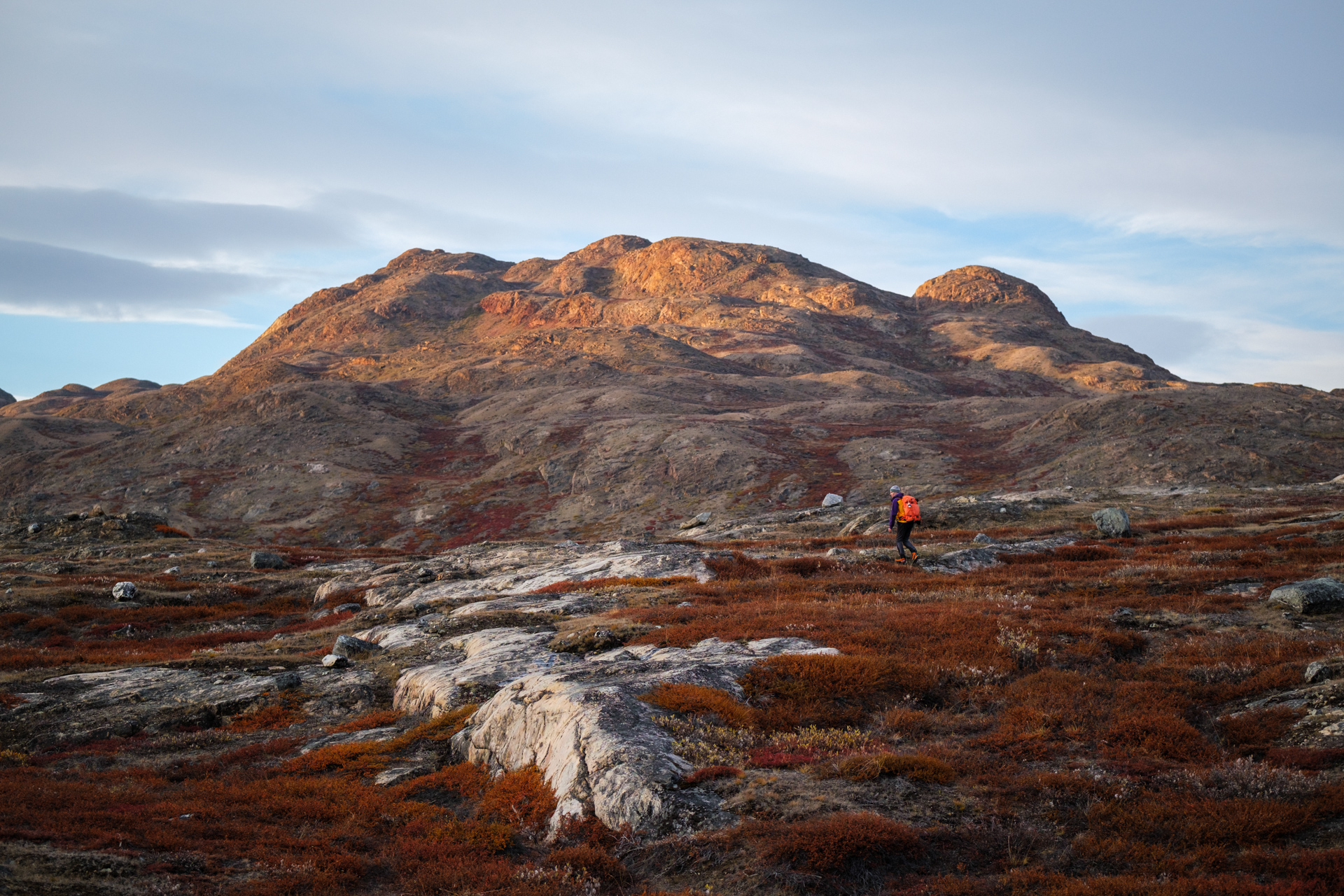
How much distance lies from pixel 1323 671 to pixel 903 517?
17729 mm

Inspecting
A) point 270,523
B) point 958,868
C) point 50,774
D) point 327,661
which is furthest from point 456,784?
point 270,523

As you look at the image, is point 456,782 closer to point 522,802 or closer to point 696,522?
point 522,802

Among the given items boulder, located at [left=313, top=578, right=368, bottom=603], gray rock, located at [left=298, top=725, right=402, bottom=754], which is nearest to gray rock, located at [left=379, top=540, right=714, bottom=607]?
boulder, located at [left=313, top=578, right=368, bottom=603]

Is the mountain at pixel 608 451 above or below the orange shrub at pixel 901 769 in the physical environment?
above

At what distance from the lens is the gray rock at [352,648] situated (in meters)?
23.4

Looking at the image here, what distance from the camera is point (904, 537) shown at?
1233 inches

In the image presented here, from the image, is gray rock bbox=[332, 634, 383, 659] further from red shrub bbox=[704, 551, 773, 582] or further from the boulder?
the boulder

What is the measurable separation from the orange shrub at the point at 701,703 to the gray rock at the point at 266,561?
144 feet

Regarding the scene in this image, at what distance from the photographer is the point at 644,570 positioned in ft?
109

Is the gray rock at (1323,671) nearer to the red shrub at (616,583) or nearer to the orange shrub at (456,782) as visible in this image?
the orange shrub at (456,782)

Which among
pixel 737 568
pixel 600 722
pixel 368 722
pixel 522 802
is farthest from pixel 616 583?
pixel 522 802

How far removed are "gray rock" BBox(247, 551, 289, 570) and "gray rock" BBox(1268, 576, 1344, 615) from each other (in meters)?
53.6

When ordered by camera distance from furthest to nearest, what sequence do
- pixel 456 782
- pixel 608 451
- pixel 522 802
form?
pixel 608 451
pixel 456 782
pixel 522 802

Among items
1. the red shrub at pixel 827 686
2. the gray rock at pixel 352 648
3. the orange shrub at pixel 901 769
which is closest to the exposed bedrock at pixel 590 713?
the red shrub at pixel 827 686
